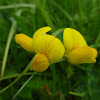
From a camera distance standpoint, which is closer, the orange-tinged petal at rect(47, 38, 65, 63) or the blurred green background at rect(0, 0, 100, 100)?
the orange-tinged petal at rect(47, 38, 65, 63)

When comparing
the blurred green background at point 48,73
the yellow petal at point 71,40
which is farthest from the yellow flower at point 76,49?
the blurred green background at point 48,73

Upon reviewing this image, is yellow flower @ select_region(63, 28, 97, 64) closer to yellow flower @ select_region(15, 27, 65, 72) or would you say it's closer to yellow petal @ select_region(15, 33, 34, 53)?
yellow flower @ select_region(15, 27, 65, 72)

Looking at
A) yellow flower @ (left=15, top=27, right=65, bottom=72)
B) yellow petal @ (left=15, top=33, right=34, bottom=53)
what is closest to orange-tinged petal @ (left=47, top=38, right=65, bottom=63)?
yellow flower @ (left=15, top=27, right=65, bottom=72)

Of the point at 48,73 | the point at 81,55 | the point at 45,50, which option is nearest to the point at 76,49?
the point at 81,55

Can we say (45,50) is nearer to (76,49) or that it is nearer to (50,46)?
(50,46)

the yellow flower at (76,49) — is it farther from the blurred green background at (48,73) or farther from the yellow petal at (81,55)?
the blurred green background at (48,73)

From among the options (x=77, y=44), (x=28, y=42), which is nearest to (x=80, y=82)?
(x=77, y=44)

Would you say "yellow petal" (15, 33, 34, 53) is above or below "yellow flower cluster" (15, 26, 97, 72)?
above

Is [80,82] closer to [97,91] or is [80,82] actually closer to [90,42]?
[97,91]
